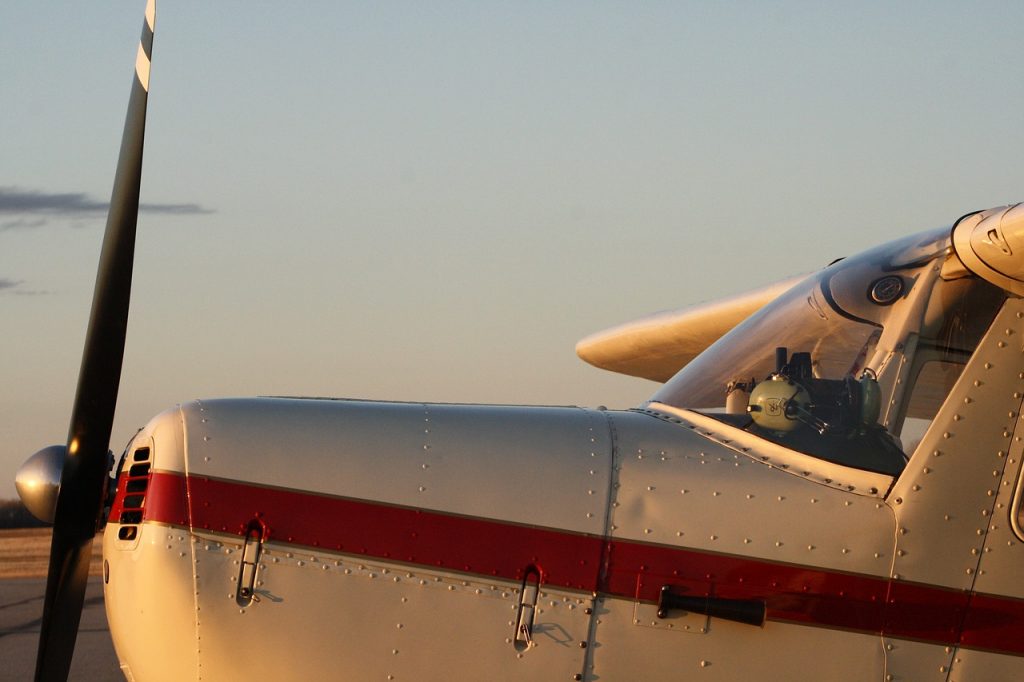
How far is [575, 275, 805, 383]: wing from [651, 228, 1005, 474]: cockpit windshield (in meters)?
2.67

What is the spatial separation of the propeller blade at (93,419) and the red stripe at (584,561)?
1.65 feet

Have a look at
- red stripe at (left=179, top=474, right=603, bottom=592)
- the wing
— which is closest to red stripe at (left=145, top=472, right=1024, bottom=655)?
red stripe at (left=179, top=474, right=603, bottom=592)

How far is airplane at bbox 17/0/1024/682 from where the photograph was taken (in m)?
4.70

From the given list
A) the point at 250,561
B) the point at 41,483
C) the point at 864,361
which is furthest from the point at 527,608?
the point at 41,483

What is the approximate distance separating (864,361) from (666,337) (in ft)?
14.5

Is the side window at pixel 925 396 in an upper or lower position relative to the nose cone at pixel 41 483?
upper

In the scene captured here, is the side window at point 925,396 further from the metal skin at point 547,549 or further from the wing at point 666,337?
the wing at point 666,337

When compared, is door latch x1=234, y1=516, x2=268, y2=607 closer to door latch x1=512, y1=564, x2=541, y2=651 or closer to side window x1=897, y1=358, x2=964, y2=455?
door latch x1=512, y1=564, x2=541, y2=651

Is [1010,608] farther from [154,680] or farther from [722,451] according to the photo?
[154,680]

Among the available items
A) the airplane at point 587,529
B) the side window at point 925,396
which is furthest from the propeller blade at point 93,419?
the side window at point 925,396

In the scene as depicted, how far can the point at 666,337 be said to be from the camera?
9742 mm

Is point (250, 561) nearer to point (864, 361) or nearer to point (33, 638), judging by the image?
point (864, 361)

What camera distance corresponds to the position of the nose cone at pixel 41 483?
17.9 feet

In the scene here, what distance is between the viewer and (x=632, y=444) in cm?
511
